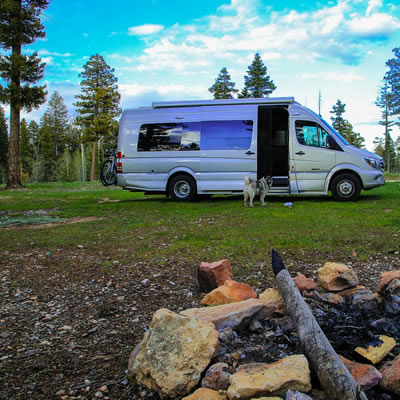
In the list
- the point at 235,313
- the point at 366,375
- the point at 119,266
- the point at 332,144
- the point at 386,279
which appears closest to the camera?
the point at 366,375

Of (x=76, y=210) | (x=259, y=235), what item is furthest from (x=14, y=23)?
(x=259, y=235)

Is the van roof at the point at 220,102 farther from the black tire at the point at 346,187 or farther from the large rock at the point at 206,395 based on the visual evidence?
the large rock at the point at 206,395

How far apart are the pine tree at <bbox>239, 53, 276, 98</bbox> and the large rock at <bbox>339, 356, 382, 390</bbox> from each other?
153 feet

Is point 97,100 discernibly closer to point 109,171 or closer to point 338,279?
point 109,171

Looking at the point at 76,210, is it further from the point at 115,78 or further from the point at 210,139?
the point at 115,78

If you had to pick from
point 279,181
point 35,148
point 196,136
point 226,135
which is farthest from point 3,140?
point 279,181

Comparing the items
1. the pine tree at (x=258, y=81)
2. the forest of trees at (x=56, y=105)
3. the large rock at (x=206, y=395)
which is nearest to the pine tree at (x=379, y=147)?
the forest of trees at (x=56, y=105)

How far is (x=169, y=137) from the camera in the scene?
1187 cm

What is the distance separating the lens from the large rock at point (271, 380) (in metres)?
2.05

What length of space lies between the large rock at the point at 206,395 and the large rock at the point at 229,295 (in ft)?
4.31

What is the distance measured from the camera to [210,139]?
1161 centimetres

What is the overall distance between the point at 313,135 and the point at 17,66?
733 inches

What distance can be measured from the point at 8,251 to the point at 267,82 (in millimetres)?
45320

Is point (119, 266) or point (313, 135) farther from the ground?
point (313, 135)
